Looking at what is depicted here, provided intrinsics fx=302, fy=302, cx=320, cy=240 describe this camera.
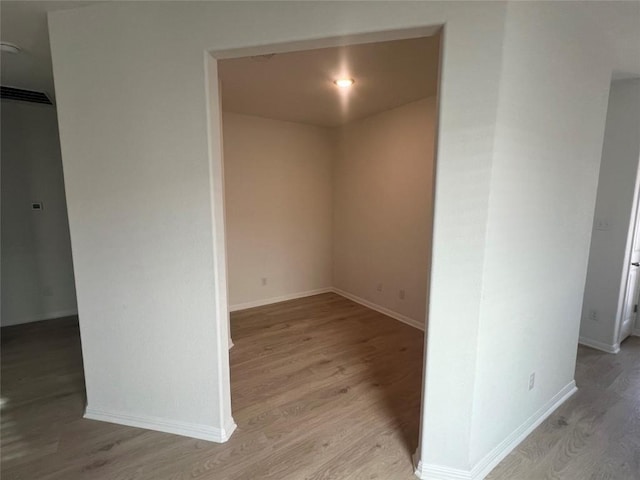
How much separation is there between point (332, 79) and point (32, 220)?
3.82 meters

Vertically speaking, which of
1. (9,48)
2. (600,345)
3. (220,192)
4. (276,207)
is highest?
(9,48)

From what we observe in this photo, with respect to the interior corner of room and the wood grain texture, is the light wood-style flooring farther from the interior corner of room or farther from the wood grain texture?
the interior corner of room

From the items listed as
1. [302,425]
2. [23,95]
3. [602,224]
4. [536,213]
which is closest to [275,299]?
[302,425]

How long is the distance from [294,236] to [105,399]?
2880 millimetres

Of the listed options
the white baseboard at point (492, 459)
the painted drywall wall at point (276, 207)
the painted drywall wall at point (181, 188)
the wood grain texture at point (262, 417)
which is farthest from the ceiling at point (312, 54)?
the wood grain texture at point (262, 417)

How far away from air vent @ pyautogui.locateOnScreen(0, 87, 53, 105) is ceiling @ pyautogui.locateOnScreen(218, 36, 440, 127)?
191 cm

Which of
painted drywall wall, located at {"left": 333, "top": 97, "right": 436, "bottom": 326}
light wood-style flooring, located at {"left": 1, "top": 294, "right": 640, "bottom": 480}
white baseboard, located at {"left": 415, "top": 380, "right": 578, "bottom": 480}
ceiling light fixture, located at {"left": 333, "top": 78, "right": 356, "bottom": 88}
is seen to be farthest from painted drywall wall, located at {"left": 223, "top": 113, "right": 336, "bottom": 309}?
white baseboard, located at {"left": 415, "top": 380, "right": 578, "bottom": 480}

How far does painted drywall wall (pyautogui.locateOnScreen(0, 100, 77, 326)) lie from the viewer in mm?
3441

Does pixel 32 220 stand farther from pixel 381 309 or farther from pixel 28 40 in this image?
pixel 381 309

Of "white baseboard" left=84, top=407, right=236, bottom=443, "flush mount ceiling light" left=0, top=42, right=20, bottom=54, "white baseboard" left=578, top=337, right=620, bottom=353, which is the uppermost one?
"flush mount ceiling light" left=0, top=42, right=20, bottom=54

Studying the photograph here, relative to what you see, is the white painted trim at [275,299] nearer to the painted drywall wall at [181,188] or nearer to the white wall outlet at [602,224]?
the painted drywall wall at [181,188]

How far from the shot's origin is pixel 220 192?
181 cm

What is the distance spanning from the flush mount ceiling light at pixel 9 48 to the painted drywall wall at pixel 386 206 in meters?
3.31

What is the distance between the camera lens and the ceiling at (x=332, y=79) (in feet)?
7.09
